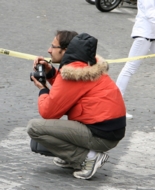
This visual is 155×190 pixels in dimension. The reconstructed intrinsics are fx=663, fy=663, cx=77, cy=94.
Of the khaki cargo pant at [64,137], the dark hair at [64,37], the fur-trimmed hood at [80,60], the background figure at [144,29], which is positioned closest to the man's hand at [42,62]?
the dark hair at [64,37]

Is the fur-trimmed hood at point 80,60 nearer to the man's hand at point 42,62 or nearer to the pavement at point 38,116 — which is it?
the man's hand at point 42,62

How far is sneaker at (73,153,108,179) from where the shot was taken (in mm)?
5477

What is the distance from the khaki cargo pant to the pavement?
0.26 m

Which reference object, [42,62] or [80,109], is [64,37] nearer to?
[42,62]

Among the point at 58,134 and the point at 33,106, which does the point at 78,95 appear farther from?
the point at 33,106

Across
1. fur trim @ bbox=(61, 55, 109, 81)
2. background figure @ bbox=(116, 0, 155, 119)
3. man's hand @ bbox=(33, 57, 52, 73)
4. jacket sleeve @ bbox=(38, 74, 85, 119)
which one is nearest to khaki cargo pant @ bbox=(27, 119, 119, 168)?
jacket sleeve @ bbox=(38, 74, 85, 119)

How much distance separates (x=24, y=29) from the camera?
1311cm

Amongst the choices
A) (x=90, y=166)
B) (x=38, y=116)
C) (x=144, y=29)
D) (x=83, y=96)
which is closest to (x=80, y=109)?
(x=83, y=96)

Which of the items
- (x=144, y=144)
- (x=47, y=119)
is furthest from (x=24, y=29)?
(x=47, y=119)

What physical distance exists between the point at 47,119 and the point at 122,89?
2.57 meters

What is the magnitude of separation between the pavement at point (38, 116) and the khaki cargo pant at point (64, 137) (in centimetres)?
26

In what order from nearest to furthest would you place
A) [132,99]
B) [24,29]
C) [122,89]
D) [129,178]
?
1. [129,178]
2. [122,89]
3. [132,99]
4. [24,29]

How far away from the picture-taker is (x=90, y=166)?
216 inches

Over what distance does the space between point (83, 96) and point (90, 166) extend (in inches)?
24.0
